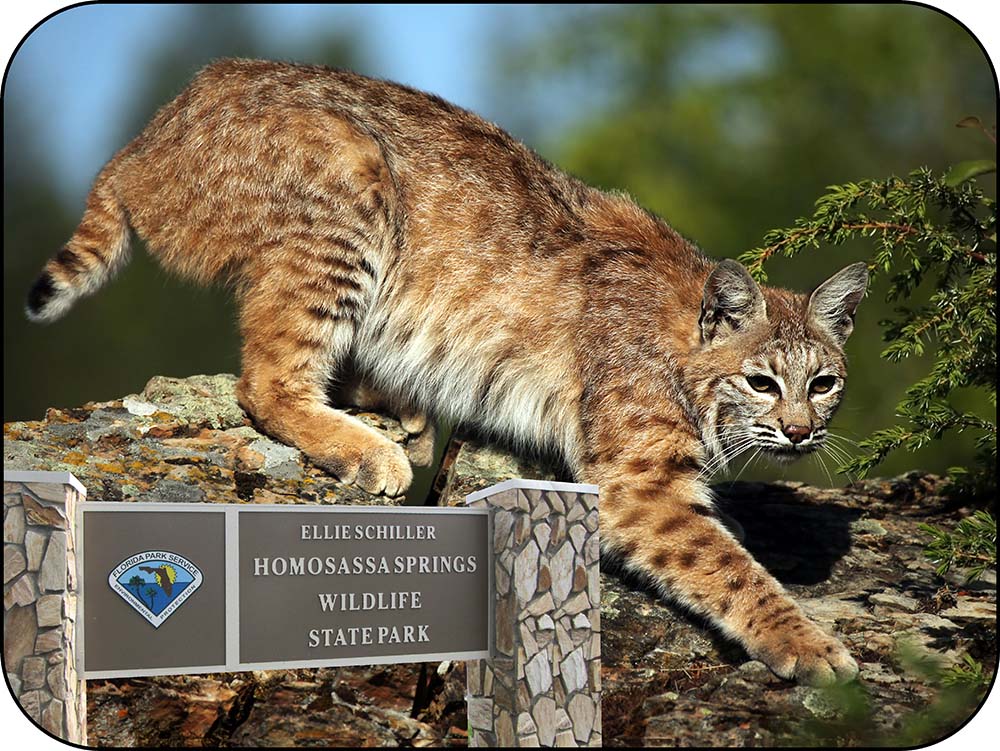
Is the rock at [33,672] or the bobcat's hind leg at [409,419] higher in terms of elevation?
the bobcat's hind leg at [409,419]

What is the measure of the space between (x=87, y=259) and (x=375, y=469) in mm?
1962

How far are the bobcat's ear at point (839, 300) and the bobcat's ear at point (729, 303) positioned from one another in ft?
1.03

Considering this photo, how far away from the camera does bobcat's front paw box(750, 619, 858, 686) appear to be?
4578 millimetres

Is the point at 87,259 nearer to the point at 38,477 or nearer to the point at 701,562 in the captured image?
the point at 38,477

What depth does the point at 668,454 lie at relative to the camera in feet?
17.5

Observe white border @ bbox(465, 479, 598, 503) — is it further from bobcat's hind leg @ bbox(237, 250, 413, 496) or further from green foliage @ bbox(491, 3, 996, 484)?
green foliage @ bbox(491, 3, 996, 484)

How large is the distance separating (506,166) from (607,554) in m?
2.30

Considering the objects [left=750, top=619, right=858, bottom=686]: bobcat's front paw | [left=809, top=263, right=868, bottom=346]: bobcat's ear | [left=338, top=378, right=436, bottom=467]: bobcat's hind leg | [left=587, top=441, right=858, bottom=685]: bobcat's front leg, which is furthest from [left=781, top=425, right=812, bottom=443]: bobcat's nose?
[left=338, top=378, right=436, bottom=467]: bobcat's hind leg

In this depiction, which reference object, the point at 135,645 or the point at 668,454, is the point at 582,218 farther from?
the point at 135,645

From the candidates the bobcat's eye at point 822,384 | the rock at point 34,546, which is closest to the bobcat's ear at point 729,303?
the bobcat's eye at point 822,384

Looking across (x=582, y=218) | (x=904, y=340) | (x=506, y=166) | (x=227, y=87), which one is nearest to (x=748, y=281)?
(x=904, y=340)

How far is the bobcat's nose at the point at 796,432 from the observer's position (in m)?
5.07

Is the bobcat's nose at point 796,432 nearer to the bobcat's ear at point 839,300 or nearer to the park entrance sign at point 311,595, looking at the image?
the bobcat's ear at point 839,300

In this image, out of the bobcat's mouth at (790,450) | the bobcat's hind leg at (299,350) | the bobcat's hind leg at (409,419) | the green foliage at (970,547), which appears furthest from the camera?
the bobcat's hind leg at (409,419)
